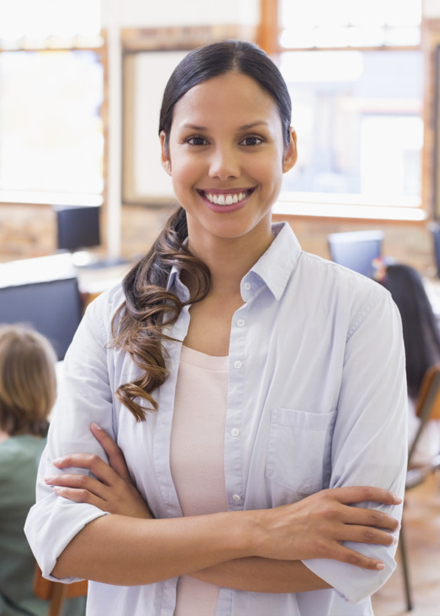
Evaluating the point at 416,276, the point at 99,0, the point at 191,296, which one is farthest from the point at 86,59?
the point at 191,296

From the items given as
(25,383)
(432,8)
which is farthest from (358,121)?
(25,383)

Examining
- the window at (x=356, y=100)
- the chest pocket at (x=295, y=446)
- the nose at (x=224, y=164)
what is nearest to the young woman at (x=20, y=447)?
the chest pocket at (x=295, y=446)

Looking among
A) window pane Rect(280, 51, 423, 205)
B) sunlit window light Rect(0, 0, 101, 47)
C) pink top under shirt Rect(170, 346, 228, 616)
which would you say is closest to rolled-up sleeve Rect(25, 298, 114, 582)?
pink top under shirt Rect(170, 346, 228, 616)

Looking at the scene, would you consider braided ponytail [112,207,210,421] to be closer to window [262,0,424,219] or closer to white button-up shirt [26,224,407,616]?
white button-up shirt [26,224,407,616]

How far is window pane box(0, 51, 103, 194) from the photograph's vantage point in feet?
23.0

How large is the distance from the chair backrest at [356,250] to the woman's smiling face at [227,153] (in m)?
2.97

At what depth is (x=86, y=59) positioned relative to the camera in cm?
695

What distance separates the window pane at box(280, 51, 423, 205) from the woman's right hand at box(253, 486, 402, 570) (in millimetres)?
5288

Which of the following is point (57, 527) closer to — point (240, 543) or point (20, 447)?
point (240, 543)

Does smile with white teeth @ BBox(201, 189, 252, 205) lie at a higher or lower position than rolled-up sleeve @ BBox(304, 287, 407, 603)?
higher

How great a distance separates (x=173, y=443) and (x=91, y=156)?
6.18m

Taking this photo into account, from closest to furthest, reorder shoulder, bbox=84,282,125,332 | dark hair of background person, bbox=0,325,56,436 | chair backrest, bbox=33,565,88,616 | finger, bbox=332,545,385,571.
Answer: finger, bbox=332,545,385,571
shoulder, bbox=84,282,125,332
chair backrest, bbox=33,565,88,616
dark hair of background person, bbox=0,325,56,436

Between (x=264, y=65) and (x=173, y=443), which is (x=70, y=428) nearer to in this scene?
(x=173, y=443)

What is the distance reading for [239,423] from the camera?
1.18 metres
